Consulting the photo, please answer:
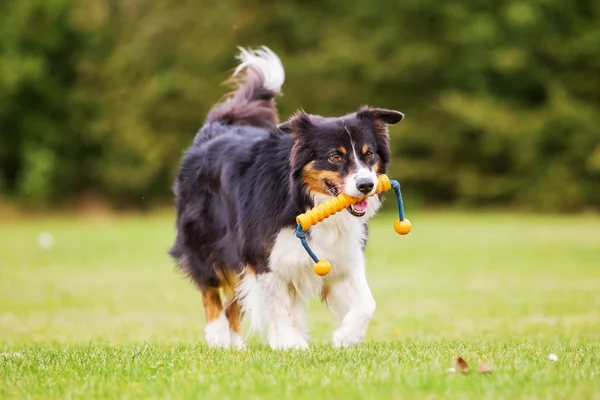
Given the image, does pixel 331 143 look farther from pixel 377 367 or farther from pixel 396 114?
pixel 377 367

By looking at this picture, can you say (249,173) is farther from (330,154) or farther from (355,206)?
(355,206)

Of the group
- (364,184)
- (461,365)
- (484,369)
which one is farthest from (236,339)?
(484,369)

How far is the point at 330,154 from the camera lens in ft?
19.9

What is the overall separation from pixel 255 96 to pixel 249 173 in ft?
5.83

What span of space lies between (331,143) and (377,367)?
5.83ft

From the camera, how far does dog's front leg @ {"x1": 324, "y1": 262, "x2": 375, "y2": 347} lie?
20.1ft

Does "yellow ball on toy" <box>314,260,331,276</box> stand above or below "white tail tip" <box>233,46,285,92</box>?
below

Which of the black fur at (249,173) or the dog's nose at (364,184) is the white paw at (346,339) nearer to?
the black fur at (249,173)

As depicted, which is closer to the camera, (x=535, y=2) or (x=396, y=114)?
(x=396, y=114)


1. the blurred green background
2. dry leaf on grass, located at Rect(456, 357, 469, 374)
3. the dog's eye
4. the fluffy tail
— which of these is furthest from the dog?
the blurred green background

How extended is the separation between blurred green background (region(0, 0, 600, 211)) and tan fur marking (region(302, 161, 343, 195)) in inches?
1071

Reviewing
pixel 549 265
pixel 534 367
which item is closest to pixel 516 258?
pixel 549 265

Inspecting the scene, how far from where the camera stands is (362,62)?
34312 mm

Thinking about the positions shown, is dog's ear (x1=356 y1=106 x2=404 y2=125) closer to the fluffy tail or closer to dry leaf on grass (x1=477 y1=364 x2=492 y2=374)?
the fluffy tail
